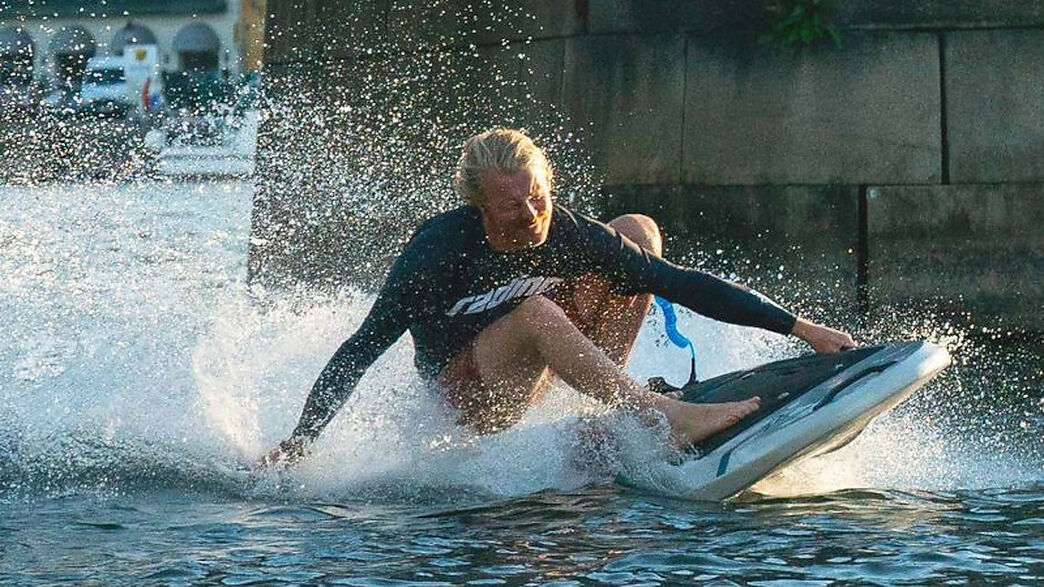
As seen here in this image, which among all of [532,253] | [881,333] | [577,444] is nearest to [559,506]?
[577,444]

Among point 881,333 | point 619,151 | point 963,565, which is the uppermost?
point 619,151

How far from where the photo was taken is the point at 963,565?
5.86 m

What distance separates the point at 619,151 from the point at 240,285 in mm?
3369

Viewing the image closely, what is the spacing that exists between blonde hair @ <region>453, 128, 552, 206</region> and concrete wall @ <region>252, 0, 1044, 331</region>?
18.8 ft

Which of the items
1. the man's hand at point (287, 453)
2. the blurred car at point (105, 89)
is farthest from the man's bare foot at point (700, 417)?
the blurred car at point (105, 89)

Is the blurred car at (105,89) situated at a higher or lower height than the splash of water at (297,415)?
higher

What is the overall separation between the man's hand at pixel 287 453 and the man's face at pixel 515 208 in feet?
3.21

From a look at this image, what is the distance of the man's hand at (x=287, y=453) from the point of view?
701cm

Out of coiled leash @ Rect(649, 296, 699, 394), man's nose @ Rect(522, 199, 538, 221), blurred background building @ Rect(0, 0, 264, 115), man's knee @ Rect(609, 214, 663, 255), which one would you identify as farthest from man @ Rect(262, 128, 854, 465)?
blurred background building @ Rect(0, 0, 264, 115)

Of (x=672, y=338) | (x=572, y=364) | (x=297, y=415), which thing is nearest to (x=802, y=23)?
(x=672, y=338)

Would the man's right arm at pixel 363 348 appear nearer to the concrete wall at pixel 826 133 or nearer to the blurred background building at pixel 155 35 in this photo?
the concrete wall at pixel 826 133

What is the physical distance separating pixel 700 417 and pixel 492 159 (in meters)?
1.14

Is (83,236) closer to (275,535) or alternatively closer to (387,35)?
(387,35)

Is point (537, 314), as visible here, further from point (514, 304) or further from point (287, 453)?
point (287, 453)
